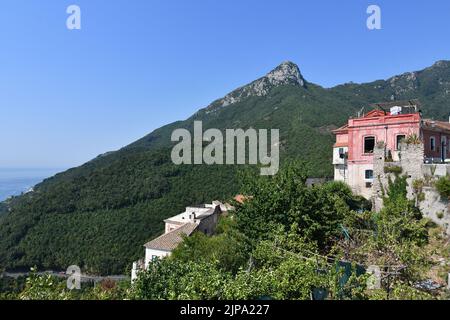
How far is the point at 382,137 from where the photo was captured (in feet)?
75.5

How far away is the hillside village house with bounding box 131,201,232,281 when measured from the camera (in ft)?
99.7

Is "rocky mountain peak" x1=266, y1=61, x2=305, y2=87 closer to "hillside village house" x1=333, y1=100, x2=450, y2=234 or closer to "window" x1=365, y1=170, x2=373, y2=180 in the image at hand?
"hillside village house" x1=333, y1=100, x2=450, y2=234

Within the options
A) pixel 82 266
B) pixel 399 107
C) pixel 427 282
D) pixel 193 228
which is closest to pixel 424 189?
pixel 399 107

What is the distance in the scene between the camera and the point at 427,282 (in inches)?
405

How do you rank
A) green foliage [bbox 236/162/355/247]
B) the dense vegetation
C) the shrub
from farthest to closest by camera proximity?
the shrub → green foliage [bbox 236/162/355/247] → the dense vegetation

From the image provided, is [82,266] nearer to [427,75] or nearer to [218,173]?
[218,173]

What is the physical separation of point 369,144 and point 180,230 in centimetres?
1987

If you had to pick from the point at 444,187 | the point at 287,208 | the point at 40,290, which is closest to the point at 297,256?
the point at 287,208

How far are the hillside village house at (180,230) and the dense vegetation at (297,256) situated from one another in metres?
9.75

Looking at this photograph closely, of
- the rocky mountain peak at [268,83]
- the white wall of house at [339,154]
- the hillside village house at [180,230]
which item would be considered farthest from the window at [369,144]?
the rocky mountain peak at [268,83]

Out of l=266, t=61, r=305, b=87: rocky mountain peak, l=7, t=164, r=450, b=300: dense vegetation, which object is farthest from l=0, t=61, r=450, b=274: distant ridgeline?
l=7, t=164, r=450, b=300: dense vegetation

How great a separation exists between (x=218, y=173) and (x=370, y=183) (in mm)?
48137

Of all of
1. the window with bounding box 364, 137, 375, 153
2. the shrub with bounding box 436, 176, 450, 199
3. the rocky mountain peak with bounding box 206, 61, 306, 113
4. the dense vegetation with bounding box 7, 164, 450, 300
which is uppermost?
the rocky mountain peak with bounding box 206, 61, 306, 113

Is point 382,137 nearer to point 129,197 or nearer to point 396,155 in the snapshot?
point 396,155
